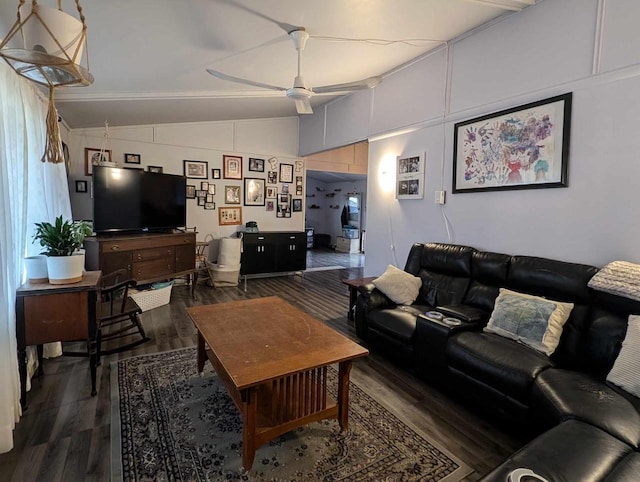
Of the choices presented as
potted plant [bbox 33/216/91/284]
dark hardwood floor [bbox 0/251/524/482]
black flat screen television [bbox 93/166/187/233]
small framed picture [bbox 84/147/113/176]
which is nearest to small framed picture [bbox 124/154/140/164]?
small framed picture [bbox 84/147/113/176]

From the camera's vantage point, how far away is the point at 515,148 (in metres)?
2.85

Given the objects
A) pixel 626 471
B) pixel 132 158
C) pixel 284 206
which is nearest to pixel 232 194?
pixel 284 206

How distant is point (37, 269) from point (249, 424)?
1891 millimetres

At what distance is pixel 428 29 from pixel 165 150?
4.25 meters

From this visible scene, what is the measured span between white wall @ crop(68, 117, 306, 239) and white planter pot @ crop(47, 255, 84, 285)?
3.05 m

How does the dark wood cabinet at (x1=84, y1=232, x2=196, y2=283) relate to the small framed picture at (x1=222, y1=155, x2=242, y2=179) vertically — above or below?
below

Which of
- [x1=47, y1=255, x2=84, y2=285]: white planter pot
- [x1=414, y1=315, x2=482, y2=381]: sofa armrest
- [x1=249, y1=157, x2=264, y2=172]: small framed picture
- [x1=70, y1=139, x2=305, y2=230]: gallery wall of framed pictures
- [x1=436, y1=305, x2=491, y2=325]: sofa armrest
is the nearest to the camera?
[x1=47, y1=255, x2=84, y2=285]: white planter pot

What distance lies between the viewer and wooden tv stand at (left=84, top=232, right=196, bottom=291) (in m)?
3.79

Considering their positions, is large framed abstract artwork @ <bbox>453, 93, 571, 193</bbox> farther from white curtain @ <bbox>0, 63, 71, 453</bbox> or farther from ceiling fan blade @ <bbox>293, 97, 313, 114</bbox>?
white curtain @ <bbox>0, 63, 71, 453</bbox>

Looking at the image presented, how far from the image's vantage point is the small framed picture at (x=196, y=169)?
18.4 feet

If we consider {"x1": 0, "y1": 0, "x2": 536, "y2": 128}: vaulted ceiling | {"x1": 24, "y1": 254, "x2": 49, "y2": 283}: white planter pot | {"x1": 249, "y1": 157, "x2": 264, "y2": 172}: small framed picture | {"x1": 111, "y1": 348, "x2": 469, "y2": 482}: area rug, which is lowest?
{"x1": 111, "y1": 348, "x2": 469, "y2": 482}: area rug

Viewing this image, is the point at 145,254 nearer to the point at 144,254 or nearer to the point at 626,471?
the point at 144,254

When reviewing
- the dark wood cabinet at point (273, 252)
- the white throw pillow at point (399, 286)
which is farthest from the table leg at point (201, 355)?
the dark wood cabinet at point (273, 252)

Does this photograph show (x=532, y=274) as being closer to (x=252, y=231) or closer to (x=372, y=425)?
(x=372, y=425)
